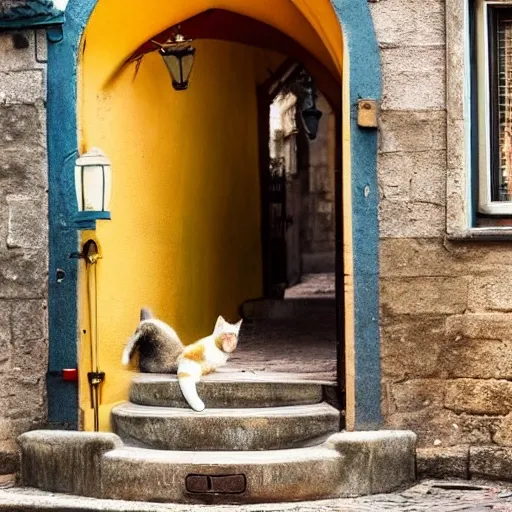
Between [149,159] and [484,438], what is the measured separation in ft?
10.7

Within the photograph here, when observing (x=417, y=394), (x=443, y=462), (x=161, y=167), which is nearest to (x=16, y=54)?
(x=161, y=167)

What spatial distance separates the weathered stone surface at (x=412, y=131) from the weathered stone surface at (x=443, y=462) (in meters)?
1.92

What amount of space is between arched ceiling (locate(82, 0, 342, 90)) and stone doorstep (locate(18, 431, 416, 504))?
2487 millimetres

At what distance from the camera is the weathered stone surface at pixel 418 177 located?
8227 millimetres

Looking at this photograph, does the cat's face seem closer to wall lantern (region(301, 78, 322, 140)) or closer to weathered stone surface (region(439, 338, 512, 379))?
weathered stone surface (region(439, 338, 512, 379))

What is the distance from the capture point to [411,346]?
8242 mm

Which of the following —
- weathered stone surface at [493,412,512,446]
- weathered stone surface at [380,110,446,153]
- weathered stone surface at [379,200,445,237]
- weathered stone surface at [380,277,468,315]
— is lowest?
weathered stone surface at [493,412,512,446]

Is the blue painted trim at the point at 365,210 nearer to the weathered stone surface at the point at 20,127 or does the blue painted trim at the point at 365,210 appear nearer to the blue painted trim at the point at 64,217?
the blue painted trim at the point at 64,217

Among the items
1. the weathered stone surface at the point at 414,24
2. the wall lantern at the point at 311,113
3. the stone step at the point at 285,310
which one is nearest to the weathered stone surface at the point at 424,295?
the weathered stone surface at the point at 414,24

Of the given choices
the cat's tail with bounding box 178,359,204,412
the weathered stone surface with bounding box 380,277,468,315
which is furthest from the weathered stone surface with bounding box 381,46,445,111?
the cat's tail with bounding box 178,359,204,412

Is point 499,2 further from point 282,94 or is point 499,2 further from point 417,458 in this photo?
point 282,94

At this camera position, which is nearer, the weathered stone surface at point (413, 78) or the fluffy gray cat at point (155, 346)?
the weathered stone surface at point (413, 78)

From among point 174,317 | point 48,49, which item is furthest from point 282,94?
point 48,49

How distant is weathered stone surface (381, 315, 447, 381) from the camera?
27.0 feet
